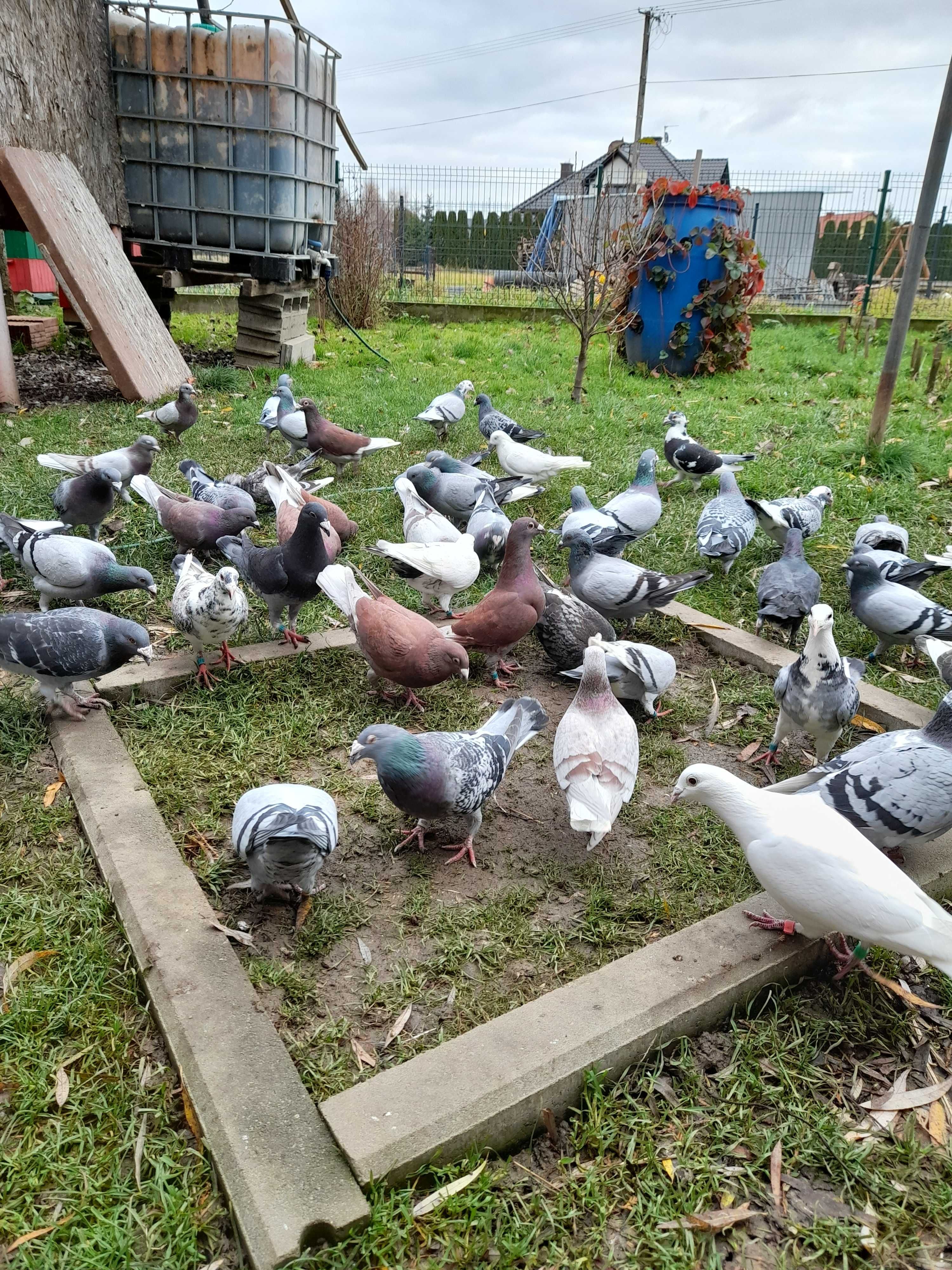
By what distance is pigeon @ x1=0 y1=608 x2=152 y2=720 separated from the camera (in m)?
3.27

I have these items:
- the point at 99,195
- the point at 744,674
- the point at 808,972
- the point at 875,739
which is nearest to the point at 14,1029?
the point at 808,972

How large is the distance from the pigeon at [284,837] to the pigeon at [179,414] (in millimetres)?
5090

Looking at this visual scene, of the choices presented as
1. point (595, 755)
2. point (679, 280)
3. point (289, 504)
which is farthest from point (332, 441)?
Result: point (679, 280)

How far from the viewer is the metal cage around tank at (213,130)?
27.8 feet

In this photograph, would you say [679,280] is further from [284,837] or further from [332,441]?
[284,837]

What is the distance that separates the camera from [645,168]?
2495 cm

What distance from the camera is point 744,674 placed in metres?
4.32

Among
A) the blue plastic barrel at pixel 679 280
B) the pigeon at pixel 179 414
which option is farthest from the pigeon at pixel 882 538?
the blue plastic barrel at pixel 679 280

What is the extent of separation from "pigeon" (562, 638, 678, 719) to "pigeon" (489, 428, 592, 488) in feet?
9.35

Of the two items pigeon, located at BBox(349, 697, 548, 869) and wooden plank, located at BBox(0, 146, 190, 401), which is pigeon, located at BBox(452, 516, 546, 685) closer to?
pigeon, located at BBox(349, 697, 548, 869)

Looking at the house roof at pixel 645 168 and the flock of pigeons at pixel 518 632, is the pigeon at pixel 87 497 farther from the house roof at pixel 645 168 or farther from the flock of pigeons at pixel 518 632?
the house roof at pixel 645 168

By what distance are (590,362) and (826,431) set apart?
15.1ft

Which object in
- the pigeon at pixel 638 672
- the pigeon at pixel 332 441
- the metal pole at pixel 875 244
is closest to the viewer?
the pigeon at pixel 638 672

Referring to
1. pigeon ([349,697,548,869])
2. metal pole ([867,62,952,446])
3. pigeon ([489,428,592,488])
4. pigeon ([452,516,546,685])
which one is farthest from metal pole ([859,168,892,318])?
pigeon ([349,697,548,869])
